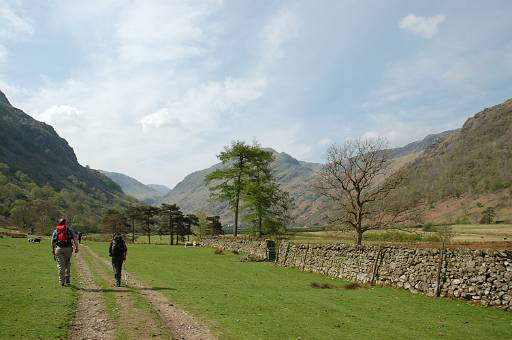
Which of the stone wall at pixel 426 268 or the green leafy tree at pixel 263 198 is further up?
the green leafy tree at pixel 263 198

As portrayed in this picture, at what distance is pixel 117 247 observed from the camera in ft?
64.9

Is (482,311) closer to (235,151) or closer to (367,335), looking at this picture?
(367,335)

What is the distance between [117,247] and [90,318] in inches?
303

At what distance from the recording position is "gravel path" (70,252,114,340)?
10664 mm

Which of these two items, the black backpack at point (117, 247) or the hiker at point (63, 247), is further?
the black backpack at point (117, 247)

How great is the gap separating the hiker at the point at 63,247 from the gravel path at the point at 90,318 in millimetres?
1038

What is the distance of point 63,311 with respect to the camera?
12875mm

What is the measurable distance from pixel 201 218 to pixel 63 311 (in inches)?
3703

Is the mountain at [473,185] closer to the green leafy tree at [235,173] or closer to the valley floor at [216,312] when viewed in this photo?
the green leafy tree at [235,173]

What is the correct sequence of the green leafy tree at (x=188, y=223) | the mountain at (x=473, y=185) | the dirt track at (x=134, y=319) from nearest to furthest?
the dirt track at (x=134, y=319), the green leafy tree at (x=188, y=223), the mountain at (x=473, y=185)

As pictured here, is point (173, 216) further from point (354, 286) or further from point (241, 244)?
point (354, 286)

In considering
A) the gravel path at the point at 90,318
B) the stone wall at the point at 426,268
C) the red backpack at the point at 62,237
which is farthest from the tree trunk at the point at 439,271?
the red backpack at the point at 62,237

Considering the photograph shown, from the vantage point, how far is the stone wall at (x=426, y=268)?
61.1 ft

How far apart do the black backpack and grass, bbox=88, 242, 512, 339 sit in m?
2.36
